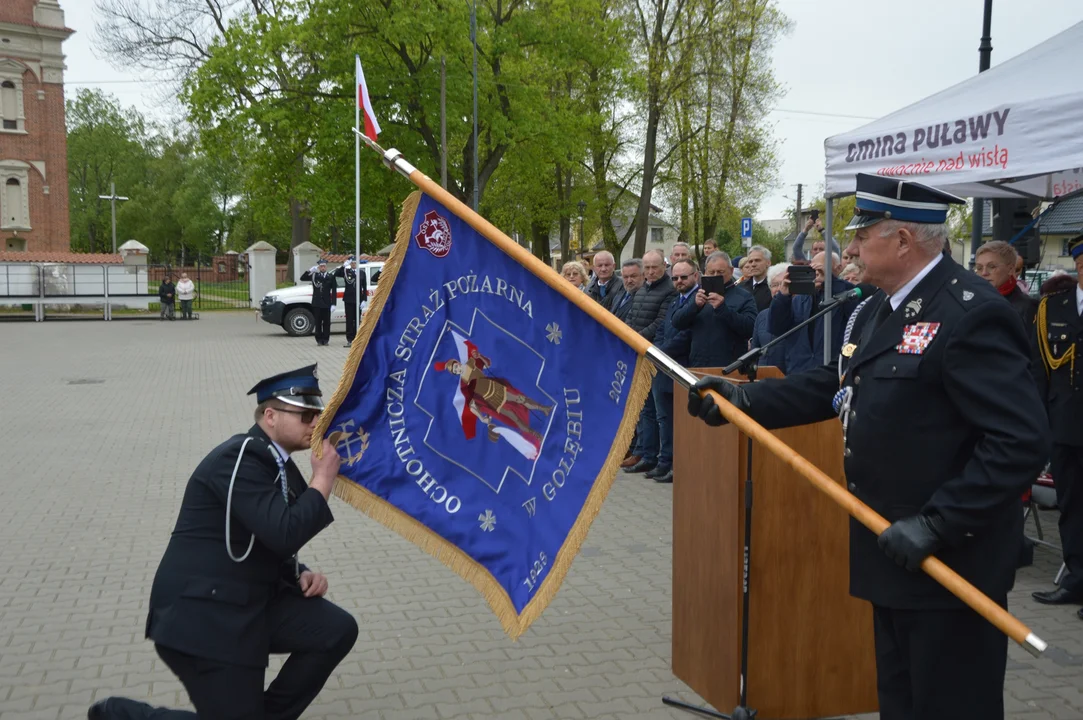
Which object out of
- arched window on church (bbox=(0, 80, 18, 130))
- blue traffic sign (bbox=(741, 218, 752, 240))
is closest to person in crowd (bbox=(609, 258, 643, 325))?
blue traffic sign (bbox=(741, 218, 752, 240))

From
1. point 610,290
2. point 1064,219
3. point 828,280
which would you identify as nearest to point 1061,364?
point 828,280

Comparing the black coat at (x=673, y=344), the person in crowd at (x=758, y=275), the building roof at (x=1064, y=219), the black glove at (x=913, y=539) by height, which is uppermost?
the building roof at (x=1064, y=219)

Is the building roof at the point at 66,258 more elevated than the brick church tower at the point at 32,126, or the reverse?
the brick church tower at the point at 32,126

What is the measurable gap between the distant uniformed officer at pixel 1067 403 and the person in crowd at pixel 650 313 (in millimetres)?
3780

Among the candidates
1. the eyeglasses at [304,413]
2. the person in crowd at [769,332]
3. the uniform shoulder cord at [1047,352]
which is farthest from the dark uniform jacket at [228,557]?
the person in crowd at [769,332]

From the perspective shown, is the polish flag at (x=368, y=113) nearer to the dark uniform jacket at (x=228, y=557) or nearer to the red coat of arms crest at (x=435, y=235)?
the red coat of arms crest at (x=435, y=235)

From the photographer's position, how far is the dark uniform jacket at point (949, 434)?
2.60 meters

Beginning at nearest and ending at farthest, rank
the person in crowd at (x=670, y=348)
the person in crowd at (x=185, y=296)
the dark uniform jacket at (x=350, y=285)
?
1. the person in crowd at (x=670, y=348)
2. the dark uniform jacket at (x=350, y=285)
3. the person in crowd at (x=185, y=296)

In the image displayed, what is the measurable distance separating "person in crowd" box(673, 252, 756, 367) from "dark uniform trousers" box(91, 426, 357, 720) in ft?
17.6

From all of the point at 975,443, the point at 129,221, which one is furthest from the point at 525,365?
the point at 129,221

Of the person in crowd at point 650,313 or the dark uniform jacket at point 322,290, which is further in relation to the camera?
the dark uniform jacket at point 322,290

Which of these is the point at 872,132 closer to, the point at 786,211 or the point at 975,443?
the point at 975,443

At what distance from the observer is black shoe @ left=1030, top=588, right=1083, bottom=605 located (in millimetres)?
5684

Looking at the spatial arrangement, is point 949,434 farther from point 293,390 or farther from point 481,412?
point 293,390
